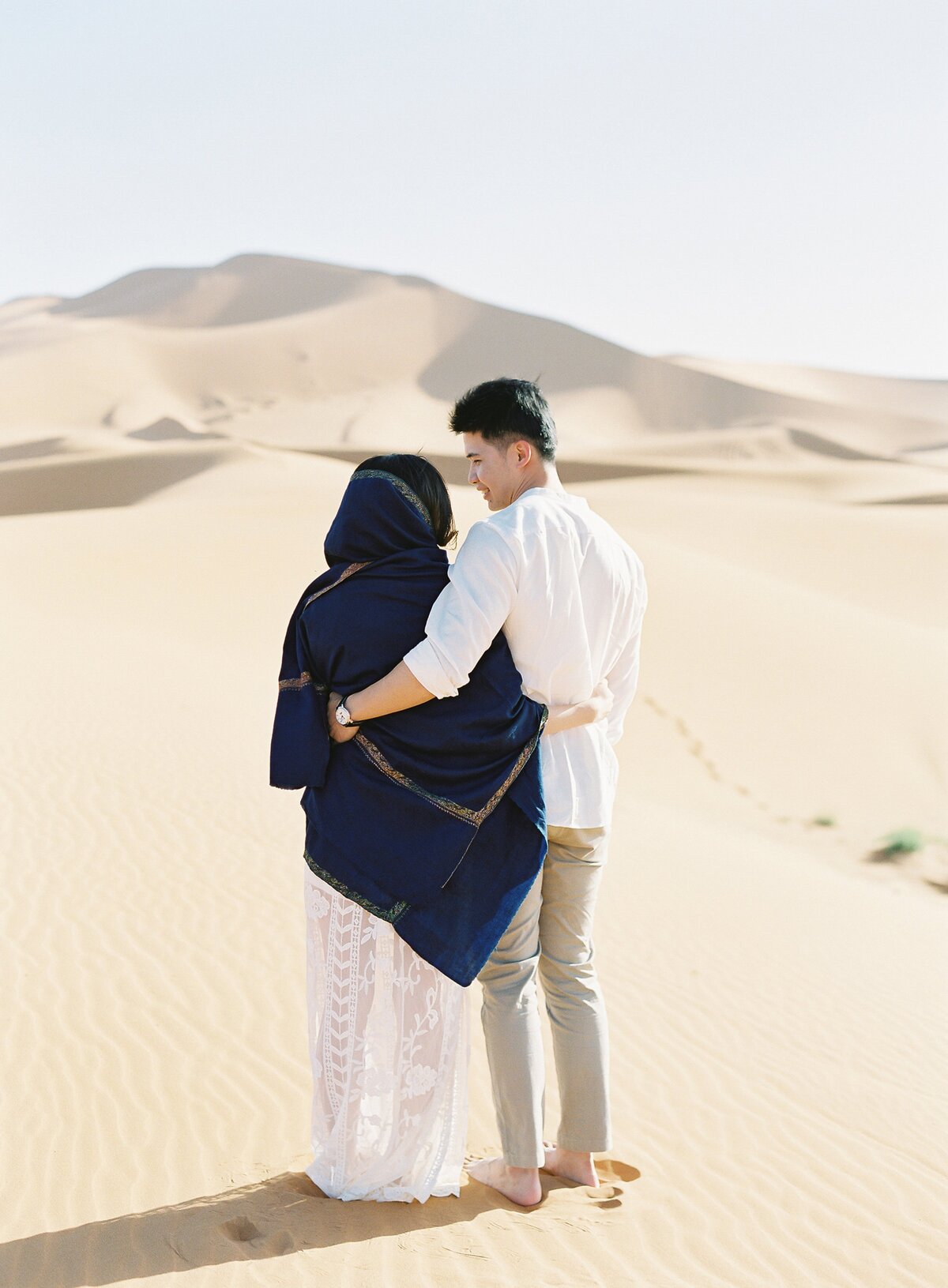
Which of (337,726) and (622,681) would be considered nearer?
(337,726)

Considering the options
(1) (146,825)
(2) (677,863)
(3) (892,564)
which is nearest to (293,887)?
(1) (146,825)

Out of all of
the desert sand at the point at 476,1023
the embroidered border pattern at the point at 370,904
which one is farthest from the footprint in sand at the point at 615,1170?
the embroidered border pattern at the point at 370,904

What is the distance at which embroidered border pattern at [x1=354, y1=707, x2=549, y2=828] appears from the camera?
2.80m

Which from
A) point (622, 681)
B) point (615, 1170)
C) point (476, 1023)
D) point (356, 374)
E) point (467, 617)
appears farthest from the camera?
point (356, 374)

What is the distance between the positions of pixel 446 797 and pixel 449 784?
→ 3cm

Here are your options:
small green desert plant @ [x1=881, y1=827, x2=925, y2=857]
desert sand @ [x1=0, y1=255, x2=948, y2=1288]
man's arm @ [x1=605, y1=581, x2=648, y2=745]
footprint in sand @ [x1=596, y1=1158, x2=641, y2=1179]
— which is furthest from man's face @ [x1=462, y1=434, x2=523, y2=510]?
small green desert plant @ [x1=881, y1=827, x2=925, y2=857]

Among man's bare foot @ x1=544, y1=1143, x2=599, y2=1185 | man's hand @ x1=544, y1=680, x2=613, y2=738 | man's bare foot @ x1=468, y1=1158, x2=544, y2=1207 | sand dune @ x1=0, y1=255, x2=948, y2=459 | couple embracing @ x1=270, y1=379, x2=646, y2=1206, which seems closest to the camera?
couple embracing @ x1=270, y1=379, x2=646, y2=1206

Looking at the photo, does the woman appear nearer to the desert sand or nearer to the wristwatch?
the wristwatch

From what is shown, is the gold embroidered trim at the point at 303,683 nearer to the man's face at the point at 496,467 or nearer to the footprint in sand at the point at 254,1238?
the man's face at the point at 496,467

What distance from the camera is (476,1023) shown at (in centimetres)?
493

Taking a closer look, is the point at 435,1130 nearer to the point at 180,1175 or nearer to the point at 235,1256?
the point at 235,1256

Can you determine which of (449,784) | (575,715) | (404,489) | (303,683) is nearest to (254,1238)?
(449,784)

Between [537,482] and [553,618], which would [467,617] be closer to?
[553,618]

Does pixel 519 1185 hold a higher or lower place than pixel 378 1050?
lower
